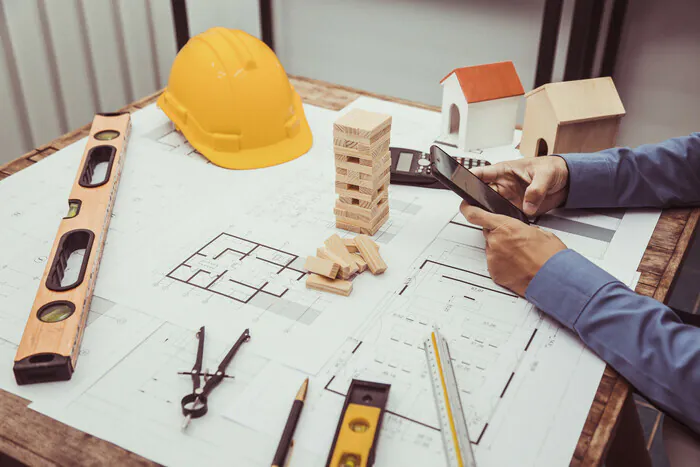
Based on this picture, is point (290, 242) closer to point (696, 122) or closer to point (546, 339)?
point (546, 339)

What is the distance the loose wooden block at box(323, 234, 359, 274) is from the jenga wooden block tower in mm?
65

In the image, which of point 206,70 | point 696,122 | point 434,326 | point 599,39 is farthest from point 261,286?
point 696,122

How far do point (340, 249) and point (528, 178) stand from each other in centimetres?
39

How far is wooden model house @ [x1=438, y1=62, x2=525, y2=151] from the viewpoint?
1348mm

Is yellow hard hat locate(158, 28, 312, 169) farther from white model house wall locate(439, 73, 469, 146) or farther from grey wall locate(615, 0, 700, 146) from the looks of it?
grey wall locate(615, 0, 700, 146)

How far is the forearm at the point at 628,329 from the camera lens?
30.8 inches

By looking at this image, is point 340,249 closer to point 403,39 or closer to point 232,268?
point 232,268

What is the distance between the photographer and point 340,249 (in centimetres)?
104

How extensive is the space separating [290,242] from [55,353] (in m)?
0.42

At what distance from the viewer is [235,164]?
134 cm

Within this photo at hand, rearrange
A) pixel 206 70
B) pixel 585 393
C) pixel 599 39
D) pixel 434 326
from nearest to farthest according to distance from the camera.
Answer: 1. pixel 585 393
2. pixel 434 326
3. pixel 206 70
4. pixel 599 39

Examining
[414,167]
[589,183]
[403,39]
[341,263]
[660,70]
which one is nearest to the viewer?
[341,263]

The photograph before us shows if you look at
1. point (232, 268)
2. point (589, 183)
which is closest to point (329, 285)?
point (232, 268)

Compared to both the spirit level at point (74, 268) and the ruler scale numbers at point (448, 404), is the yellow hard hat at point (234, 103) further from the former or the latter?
the ruler scale numbers at point (448, 404)
